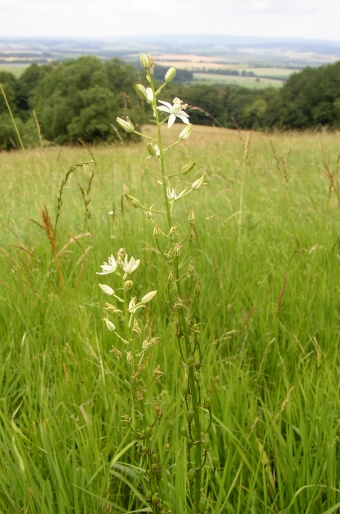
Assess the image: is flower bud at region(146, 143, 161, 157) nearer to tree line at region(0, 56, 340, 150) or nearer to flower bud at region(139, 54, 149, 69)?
flower bud at region(139, 54, 149, 69)

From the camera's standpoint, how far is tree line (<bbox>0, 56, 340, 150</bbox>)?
25922mm

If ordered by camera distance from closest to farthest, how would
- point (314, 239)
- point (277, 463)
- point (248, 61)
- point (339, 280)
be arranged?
point (277, 463), point (339, 280), point (314, 239), point (248, 61)

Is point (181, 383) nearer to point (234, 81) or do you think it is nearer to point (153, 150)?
point (153, 150)

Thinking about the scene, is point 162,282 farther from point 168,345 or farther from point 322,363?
point 322,363

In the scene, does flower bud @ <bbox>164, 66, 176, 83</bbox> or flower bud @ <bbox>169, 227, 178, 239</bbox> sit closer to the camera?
flower bud @ <bbox>169, 227, 178, 239</bbox>

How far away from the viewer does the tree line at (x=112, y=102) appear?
85.0 ft

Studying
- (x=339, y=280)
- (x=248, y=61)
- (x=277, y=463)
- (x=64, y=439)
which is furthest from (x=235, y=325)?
(x=248, y=61)

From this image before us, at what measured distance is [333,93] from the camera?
109 ft

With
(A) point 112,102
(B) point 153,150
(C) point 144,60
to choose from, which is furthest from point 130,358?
(A) point 112,102

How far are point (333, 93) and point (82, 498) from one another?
36.7 meters

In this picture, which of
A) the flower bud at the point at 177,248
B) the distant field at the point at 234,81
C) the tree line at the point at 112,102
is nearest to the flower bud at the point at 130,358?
the flower bud at the point at 177,248

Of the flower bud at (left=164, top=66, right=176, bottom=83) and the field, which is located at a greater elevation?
the flower bud at (left=164, top=66, right=176, bottom=83)

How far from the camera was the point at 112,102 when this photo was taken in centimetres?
2619

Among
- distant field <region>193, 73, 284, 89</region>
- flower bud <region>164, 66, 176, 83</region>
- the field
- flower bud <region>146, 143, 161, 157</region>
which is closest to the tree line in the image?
distant field <region>193, 73, 284, 89</region>
